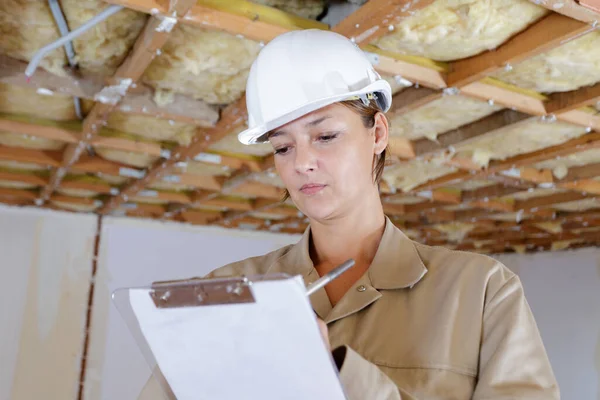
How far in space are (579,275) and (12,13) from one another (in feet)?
20.2

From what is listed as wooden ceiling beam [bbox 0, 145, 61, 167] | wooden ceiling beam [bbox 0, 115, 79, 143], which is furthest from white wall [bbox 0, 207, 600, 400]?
wooden ceiling beam [bbox 0, 115, 79, 143]

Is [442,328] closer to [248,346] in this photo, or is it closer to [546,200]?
[248,346]

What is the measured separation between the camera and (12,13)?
1.82m

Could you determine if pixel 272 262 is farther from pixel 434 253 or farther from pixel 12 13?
pixel 12 13

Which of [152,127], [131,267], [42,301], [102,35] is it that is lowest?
[42,301]

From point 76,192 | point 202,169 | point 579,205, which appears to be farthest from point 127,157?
point 579,205

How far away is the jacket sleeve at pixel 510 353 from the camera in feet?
2.46

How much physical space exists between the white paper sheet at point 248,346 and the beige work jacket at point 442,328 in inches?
3.9

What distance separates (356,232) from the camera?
1026 millimetres

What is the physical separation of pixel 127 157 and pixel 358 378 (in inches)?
124

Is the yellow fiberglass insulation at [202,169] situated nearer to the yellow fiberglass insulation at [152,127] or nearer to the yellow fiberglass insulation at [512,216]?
the yellow fiberglass insulation at [152,127]

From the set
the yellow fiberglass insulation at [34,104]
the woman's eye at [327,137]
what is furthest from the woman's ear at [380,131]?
the yellow fiberglass insulation at [34,104]

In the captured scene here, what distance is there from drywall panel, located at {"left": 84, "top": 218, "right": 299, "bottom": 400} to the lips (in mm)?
4449

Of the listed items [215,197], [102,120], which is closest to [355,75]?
[102,120]
